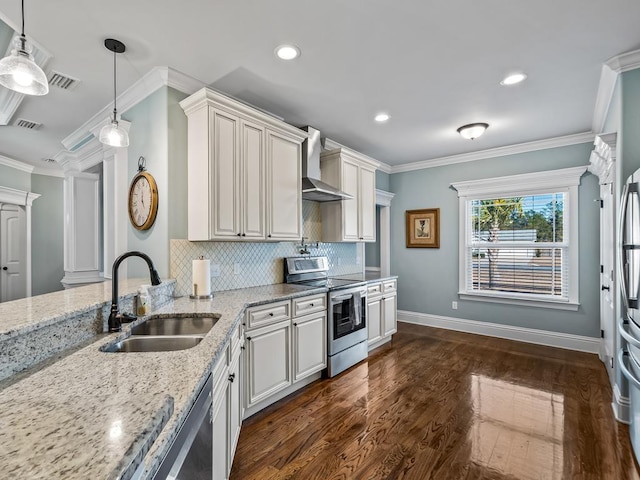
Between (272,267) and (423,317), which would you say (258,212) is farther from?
(423,317)

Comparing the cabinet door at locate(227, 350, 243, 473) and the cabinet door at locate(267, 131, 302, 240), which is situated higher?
the cabinet door at locate(267, 131, 302, 240)

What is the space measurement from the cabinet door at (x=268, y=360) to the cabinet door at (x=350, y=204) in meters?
1.69

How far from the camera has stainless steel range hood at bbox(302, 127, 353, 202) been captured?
11.4 feet

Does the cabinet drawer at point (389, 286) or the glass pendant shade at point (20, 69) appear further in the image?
the cabinet drawer at point (389, 286)

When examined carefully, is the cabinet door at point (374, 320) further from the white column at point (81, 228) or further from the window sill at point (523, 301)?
the white column at point (81, 228)

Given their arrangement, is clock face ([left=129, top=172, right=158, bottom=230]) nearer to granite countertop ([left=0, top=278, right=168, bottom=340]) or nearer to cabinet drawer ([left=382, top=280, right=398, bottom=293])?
granite countertop ([left=0, top=278, right=168, bottom=340])

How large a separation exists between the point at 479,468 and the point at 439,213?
3862 millimetres

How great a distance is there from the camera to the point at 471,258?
5027mm

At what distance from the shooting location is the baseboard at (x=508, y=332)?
4117 millimetres

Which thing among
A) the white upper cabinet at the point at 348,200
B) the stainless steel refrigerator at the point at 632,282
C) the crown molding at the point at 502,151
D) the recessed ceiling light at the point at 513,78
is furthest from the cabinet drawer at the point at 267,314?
the crown molding at the point at 502,151

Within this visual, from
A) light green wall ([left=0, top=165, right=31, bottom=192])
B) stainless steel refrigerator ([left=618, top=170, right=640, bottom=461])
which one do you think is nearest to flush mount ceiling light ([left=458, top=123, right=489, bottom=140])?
stainless steel refrigerator ([left=618, top=170, right=640, bottom=461])

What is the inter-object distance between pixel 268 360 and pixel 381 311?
194cm

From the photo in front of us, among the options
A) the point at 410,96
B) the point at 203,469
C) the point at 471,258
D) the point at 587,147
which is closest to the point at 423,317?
the point at 471,258

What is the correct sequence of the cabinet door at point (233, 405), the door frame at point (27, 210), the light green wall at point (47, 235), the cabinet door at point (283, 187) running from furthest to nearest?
1. the light green wall at point (47, 235)
2. the door frame at point (27, 210)
3. the cabinet door at point (283, 187)
4. the cabinet door at point (233, 405)
